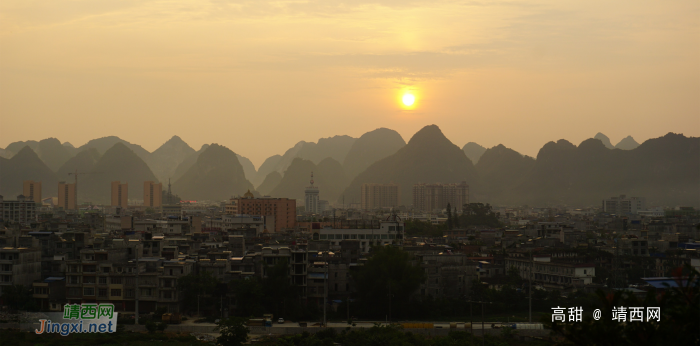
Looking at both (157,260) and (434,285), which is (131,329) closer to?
(157,260)

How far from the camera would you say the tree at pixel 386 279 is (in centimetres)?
2102

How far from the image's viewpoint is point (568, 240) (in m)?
38.6

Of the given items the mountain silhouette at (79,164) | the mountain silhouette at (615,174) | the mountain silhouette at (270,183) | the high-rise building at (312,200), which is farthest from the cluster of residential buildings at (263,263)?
the mountain silhouette at (270,183)

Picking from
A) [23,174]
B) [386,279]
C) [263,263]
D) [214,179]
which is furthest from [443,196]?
[386,279]

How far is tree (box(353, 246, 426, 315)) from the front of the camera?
827 inches

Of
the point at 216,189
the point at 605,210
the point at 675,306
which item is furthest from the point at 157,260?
the point at 216,189

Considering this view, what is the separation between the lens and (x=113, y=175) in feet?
504

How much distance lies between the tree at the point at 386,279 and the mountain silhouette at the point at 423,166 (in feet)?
358

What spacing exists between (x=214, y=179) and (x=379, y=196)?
2399 inches

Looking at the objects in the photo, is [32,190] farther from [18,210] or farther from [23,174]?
[18,210]

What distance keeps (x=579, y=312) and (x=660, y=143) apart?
4741 inches

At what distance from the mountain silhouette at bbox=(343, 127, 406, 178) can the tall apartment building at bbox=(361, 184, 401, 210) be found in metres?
58.7

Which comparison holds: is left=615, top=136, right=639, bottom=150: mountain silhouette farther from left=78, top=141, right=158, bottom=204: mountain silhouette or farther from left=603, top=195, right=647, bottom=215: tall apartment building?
left=78, top=141, right=158, bottom=204: mountain silhouette

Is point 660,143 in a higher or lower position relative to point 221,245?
higher
